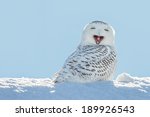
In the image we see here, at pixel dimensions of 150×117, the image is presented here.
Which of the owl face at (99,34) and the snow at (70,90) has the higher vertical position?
the owl face at (99,34)

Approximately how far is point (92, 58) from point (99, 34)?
0.83 metres

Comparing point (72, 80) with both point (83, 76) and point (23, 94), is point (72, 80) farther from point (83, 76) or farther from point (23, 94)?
point (23, 94)

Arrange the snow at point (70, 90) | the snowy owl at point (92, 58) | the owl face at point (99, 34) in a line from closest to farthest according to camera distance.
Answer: the snow at point (70, 90) < the snowy owl at point (92, 58) < the owl face at point (99, 34)

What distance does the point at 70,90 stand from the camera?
11.3m

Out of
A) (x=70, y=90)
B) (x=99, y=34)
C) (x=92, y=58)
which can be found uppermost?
(x=99, y=34)

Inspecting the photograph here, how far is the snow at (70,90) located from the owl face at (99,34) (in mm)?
1324

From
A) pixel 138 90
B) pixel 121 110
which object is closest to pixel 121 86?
pixel 138 90

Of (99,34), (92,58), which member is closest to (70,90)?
(92,58)

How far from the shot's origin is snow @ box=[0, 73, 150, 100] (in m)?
11.1

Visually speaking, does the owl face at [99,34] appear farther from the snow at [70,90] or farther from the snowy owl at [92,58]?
the snow at [70,90]

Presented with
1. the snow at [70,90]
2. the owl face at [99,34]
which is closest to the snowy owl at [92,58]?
the owl face at [99,34]

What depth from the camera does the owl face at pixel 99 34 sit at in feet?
44.2

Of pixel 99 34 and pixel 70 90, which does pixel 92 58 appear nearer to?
pixel 99 34

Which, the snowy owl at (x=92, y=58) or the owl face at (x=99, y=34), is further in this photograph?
the owl face at (x=99, y=34)
